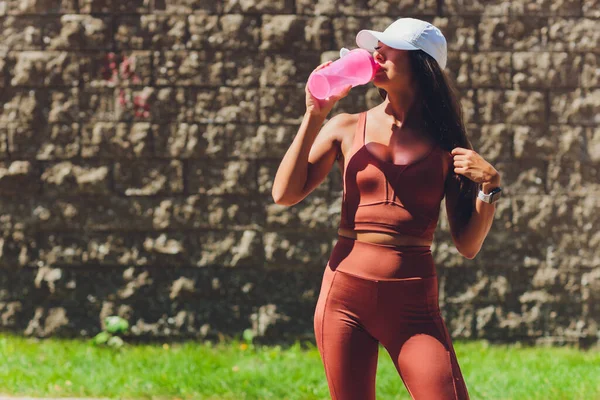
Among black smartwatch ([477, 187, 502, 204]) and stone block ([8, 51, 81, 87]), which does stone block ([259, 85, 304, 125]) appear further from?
black smartwatch ([477, 187, 502, 204])

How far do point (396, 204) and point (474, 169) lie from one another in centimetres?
27

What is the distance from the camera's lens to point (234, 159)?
567cm


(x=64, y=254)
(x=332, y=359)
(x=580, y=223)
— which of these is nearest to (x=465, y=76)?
(x=580, y=223)

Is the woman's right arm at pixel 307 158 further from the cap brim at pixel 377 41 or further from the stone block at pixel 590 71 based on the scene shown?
the stone block at pixel 590 71

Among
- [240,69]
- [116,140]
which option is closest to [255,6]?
[240,69]

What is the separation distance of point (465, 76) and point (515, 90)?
0.34 metres

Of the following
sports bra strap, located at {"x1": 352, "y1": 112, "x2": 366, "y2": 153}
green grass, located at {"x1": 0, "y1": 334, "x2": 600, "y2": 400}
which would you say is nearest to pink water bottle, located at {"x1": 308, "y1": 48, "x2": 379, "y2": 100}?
sports bra strap, located at {"x1": 352, "y1": 112, "x2": 366, "y2": 153}

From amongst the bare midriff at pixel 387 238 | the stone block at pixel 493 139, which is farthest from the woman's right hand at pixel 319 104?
the stone block at pixel 493 139

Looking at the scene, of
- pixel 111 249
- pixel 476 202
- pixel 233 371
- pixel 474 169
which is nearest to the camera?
pixel 474 169

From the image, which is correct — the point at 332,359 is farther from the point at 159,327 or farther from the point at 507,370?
the point at 159,327

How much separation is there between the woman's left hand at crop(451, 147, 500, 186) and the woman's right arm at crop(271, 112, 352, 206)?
425 millimetres

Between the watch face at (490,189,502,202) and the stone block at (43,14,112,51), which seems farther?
the stone block at (43,14,112,51)

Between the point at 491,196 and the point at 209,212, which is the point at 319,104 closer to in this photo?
the point at 491,196

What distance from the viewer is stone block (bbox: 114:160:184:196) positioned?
568cm
